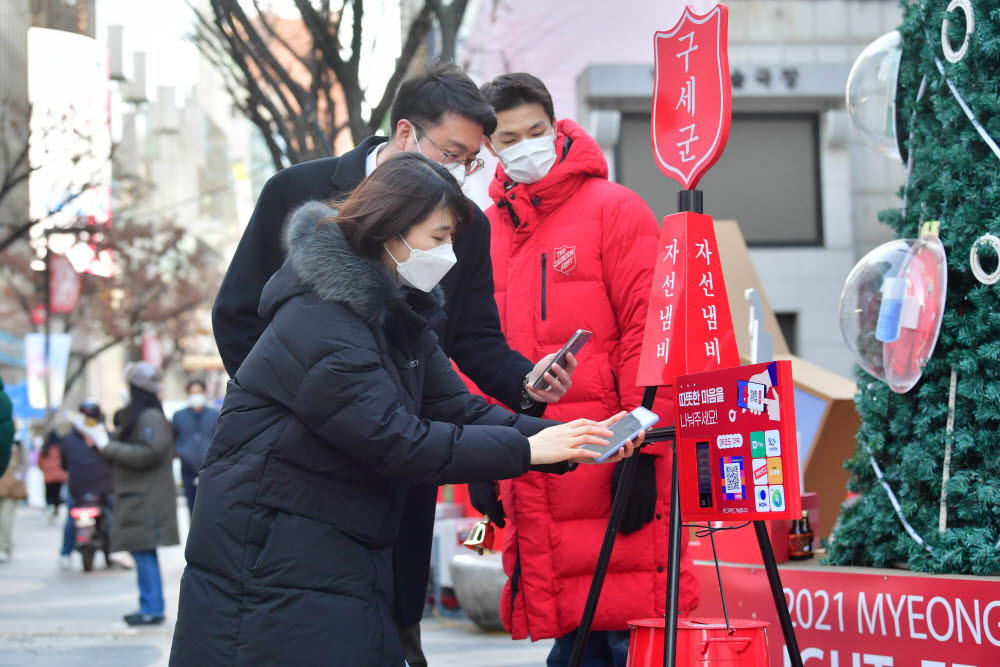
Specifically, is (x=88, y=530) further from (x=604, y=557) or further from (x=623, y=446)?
(x=623, y=446)

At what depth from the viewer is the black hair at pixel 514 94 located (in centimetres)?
365

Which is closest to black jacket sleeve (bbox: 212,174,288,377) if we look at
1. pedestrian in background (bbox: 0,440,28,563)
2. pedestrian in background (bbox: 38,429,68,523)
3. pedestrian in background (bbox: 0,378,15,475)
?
pedestrian in background (bbox: 0,378,15,475)

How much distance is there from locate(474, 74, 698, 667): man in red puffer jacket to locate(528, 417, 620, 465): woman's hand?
2.02ft

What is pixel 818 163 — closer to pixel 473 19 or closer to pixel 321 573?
pixel 473 19

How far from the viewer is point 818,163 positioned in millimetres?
14508

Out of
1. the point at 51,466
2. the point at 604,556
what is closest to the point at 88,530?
the point at 51,466

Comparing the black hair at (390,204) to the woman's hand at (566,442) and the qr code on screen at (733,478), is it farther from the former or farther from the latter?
the qr code on screen at (733,478)

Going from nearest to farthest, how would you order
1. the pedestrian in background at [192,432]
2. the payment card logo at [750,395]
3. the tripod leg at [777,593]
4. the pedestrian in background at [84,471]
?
1. the payment card logo at [750,395]
2. the tripod leg at [777,593]
3. the pedestrian in background at [192,432]
4. the pedestrian in background at [84,471]

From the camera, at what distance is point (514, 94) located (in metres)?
3.69

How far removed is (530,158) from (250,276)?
937 mm

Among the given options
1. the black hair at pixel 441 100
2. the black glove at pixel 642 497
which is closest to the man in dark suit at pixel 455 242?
the black hair at pixel 441 100

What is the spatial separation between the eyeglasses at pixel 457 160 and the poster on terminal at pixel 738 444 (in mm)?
928

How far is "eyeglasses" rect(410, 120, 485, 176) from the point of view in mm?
3414

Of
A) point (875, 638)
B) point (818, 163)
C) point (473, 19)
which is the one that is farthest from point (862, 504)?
point (473, 19)
